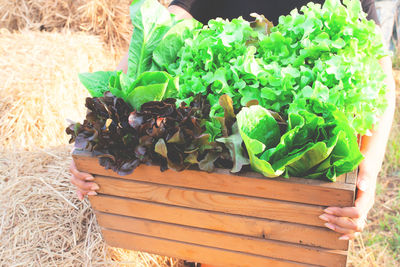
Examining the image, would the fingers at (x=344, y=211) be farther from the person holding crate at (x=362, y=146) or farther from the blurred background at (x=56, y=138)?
the blurred background at (x=56, y=138)

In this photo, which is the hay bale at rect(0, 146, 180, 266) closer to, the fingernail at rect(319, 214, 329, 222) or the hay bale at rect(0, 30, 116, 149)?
the hay bale at rect(0, 30, 116, 149)

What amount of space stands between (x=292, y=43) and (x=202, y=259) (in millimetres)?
814

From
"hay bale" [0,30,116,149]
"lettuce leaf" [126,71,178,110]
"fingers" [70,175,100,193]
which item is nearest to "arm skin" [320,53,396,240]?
"lettuce leaf" [126,71,178,110]

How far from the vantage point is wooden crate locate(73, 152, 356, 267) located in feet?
3.41

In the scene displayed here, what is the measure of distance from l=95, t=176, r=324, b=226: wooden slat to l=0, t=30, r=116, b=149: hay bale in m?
1.28

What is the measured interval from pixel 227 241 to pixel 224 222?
94 millimetres

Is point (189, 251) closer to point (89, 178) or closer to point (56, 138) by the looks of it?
point (89, 178)

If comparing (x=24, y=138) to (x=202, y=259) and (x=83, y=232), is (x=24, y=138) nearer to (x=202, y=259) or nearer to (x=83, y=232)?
(x=83, y=232)

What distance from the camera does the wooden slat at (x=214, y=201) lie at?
3.49ft

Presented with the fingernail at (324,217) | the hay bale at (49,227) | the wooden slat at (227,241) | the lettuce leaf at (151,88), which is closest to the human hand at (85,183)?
the wooden slat at (227,241)

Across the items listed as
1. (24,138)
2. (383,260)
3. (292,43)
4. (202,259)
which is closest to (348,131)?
(292,43)

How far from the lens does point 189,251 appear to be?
1336mm

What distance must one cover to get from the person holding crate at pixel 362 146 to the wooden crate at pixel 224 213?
0.12ft

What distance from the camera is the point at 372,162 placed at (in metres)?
1.18
